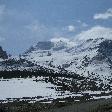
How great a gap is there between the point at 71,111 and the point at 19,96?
54473 mm

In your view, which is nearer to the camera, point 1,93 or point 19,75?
point 1,93

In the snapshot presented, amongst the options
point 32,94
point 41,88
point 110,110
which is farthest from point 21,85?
point 110,110

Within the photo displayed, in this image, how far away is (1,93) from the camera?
127 meters

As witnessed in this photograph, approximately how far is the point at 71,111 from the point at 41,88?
7636 cm

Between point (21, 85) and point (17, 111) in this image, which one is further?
point (21, 85)

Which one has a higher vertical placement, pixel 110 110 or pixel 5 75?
pixel 5 75

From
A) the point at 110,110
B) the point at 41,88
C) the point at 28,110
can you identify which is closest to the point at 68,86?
the point at 41,88

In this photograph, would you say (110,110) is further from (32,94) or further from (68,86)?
(68,86)

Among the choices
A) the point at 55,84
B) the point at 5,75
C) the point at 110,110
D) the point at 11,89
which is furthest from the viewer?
the point at 5,75

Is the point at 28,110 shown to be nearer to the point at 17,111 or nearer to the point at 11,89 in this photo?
the point at 17,111

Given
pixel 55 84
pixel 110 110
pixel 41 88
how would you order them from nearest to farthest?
1. pixel 110 110
2. pixel 41 88
3. pixel 55 84

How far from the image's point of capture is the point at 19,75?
199 metres

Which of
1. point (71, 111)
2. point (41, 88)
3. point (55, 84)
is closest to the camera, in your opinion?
point (71, 111)

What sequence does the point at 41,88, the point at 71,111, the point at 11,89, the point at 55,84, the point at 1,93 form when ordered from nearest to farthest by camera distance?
the point at 71,111 → the point at 1,93 → the point at 11,89 → the point at 41,88 → the point at 55,84
